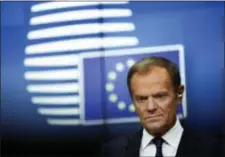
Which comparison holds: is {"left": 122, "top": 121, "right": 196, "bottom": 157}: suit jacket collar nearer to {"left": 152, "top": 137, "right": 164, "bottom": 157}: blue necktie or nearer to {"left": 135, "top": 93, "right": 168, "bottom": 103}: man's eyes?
{"left": 152, "top": 137, "right": 164, "bottom": 157}: blue necktie

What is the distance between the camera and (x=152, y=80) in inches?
125

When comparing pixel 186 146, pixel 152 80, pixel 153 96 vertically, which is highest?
pixel 152 80

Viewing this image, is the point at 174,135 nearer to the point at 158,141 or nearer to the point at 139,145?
the point at 158,141

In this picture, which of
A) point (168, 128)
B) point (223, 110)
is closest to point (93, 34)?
point (168, 128)

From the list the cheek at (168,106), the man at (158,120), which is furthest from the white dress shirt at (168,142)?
the cheek at (168,106)

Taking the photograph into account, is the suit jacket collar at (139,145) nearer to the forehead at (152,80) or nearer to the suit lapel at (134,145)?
the suit lapel at (134,145)

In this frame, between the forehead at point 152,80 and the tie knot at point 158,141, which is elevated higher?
the forehead at point 152,80

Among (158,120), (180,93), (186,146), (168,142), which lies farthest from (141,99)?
(186,146)

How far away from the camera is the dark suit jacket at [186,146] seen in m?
3.22

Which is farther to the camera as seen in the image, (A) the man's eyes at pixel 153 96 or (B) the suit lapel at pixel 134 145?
(B) the suit lapel at pixel 134 145

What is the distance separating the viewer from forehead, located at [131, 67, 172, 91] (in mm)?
3164

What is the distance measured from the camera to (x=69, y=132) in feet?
10.6

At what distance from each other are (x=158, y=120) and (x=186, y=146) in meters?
0.31

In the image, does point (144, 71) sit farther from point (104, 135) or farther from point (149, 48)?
point (104, 135)
